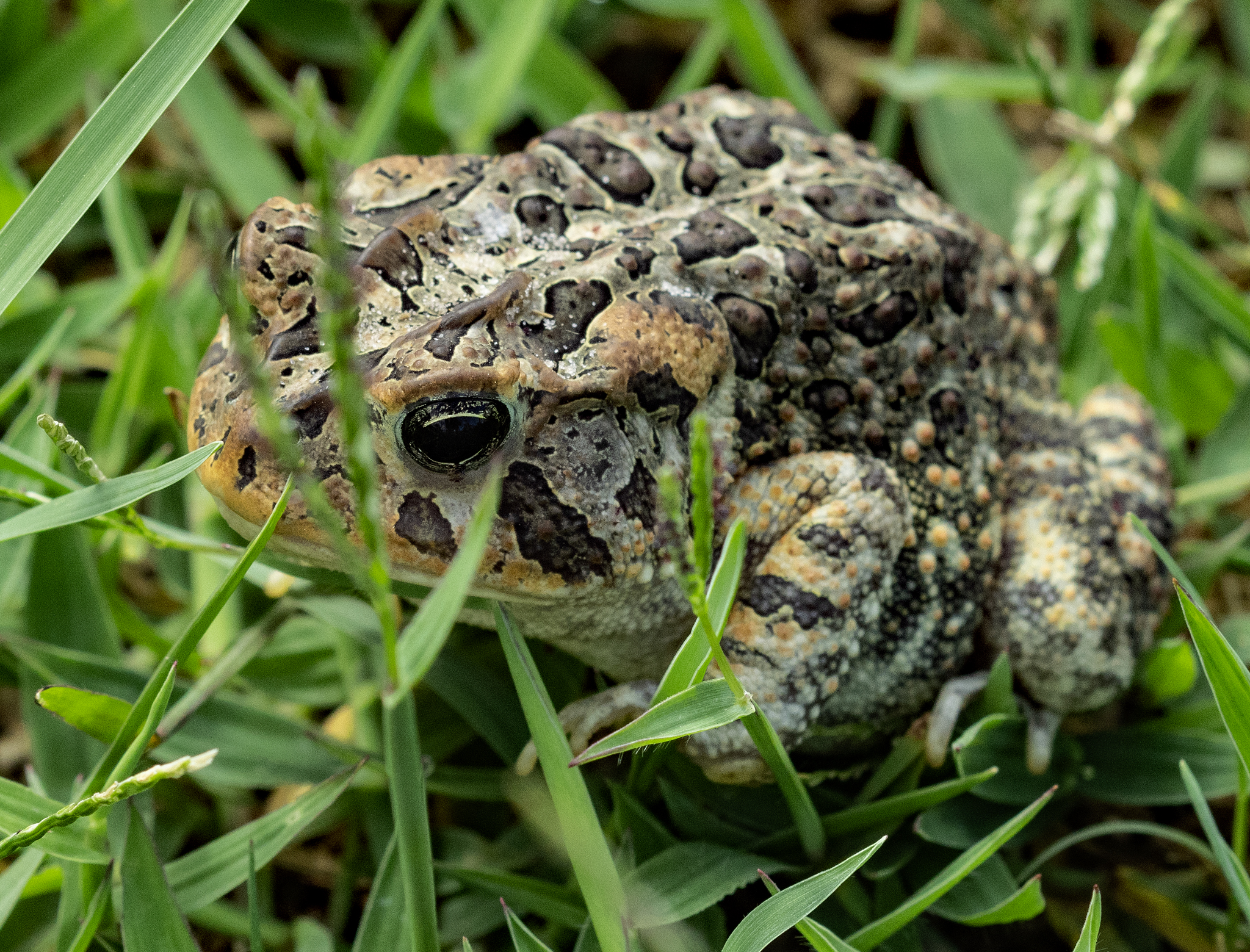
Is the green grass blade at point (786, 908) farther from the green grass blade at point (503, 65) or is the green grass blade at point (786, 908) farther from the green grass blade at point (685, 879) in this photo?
the green grass blade at point (503, 65)

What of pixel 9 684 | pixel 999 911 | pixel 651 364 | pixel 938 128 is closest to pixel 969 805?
pixel 999 911

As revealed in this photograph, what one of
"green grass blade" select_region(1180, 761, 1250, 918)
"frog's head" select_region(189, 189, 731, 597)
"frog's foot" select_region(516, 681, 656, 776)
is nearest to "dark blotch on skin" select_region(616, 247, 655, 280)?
"frog's head" select_region(189, 189, 731, 597)

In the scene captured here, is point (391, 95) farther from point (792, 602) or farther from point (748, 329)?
point (792, 602)

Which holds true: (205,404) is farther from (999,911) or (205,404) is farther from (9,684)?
(999,911)

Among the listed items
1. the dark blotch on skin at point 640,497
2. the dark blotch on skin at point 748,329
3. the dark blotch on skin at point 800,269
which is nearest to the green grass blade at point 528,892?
the dark blotch on skin at point 640,497

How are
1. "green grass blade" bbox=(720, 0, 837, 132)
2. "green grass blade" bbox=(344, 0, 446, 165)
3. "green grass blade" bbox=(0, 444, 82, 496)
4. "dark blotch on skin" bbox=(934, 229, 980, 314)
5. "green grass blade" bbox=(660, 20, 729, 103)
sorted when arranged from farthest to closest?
"green grass blade" bbox=(660, 20, 729, 103), "green grass blade" bbox=(720, 0, 837, 132), "green grass blade" bbox=(344, 0, 446, 165), "dark blotch on skin" bbox=(934, 229, 980, 314), "green grass blade" bbox=(0, 444, 82, 496)

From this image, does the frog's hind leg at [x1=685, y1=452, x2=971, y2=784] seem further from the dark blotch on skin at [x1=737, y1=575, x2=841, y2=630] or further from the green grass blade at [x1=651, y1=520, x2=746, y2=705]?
the green grass blade at [x1=651, y1=520, x2=746, y2=705]
